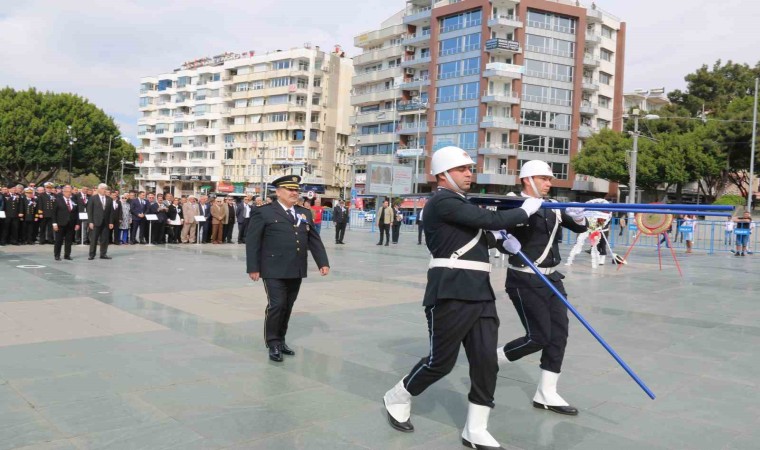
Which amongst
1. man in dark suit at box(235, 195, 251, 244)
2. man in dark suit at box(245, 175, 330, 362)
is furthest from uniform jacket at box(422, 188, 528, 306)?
man in dark suit at box(235, 195, 251, 244)

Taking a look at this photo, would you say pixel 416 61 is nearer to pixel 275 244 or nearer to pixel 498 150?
pixel 498 150

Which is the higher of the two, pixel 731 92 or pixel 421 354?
pixel 731 92

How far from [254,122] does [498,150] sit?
39689 millimetres

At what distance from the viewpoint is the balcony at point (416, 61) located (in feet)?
221

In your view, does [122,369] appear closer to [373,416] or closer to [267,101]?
[373,416]

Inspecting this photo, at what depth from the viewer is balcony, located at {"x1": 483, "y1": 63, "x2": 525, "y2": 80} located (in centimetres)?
6097

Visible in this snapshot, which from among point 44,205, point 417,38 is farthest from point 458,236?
point 417,38

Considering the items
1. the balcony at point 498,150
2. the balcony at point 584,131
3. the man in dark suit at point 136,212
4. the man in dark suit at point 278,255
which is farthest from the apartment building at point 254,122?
the man in dark suit at point 278,255

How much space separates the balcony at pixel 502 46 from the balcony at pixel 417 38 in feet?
29.7

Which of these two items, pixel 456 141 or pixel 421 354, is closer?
pixel 421 354

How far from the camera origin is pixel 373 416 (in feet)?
14.7

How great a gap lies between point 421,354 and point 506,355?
1460 millimetres

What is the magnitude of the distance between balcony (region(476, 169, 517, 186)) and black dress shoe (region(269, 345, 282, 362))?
57.9 m

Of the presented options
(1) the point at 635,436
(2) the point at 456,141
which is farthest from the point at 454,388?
(2) the point at 456,141
